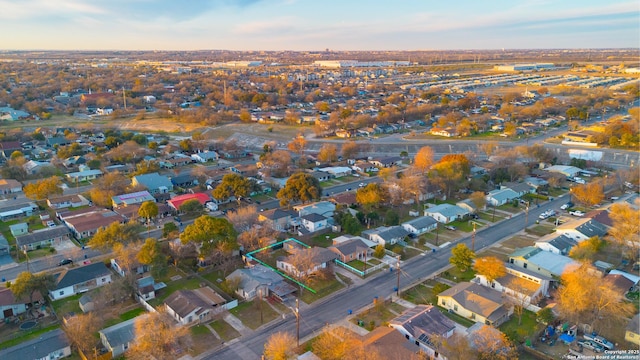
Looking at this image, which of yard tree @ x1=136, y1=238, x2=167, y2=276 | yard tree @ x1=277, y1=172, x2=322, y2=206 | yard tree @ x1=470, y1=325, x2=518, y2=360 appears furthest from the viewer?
yard tree @ x1=277, y1=172, x2=322, y2=206

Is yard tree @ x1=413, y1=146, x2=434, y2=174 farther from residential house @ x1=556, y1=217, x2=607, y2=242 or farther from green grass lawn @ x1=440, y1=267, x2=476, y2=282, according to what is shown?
green grass lawn @ x1=440, y1=267, x2=476, y2=282

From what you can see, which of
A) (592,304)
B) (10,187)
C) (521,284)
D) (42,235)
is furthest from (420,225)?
(10,187)

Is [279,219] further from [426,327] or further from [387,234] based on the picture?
[426,327]

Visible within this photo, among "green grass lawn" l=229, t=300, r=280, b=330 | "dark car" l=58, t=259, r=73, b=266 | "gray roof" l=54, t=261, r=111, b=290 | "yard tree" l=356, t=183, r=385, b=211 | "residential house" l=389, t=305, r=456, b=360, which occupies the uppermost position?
"yard tree" l=356, t=183, r=385, b=211

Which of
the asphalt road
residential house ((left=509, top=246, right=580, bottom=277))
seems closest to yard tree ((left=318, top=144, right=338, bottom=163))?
the asphalt road

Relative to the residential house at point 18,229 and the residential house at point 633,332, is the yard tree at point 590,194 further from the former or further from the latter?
the residential house at point 18,229

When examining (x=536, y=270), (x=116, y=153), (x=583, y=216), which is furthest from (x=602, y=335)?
(x=116, y=153)
